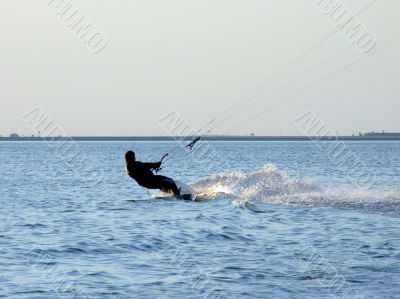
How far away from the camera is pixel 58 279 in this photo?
725 inches

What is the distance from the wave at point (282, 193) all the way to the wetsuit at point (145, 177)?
2991mm

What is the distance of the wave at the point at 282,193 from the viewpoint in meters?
33.3

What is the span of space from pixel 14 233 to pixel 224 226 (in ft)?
21.3

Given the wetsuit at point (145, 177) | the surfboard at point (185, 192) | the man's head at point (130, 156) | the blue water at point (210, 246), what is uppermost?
the man's head at point (130, 156)

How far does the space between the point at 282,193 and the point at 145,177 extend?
7.12m

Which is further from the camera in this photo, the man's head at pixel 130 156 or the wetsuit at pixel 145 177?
the wetsuit at pixel 145 177

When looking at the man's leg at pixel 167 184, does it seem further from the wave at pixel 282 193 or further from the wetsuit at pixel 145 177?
the wave at pixel 282 193

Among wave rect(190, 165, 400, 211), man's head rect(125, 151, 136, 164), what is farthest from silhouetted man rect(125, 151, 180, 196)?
wave rect(190, 165, 400, 211)

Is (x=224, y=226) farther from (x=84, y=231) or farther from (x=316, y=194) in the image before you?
(x=316, y=194)

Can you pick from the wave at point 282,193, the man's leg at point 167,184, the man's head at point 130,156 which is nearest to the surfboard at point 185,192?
the man's leg at point 167,184

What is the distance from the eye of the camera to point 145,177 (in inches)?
1297

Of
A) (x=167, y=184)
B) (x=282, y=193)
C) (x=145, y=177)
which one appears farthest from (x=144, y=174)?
(x=282, y=193)

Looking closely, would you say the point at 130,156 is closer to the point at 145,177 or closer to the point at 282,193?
the point at 145,177

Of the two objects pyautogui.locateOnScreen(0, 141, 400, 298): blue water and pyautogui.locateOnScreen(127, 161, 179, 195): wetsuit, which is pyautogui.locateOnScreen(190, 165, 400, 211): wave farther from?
pyautogui.locateOnScreen(127, 161, 179, 195): wetsuit
